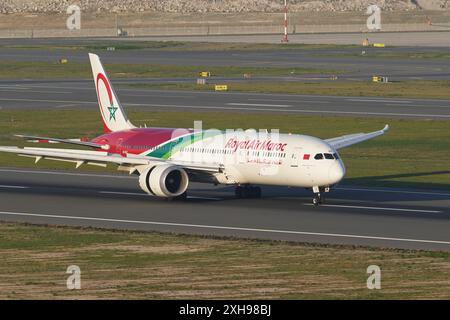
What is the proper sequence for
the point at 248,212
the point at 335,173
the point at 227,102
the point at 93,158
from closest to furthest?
the point at 335,173, the point at 248,212, the point at 93,158, the point at 227,102

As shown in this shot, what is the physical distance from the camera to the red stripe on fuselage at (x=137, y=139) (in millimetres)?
68812

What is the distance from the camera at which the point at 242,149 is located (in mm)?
65062

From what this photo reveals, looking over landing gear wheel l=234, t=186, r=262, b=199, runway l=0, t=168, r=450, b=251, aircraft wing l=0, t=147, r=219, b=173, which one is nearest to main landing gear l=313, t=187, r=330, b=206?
runway l=0, t=168, r=450, b=251

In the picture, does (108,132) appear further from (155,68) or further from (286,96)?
(155,68)

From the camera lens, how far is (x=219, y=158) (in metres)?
65.8

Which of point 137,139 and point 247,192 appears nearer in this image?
point 247,192

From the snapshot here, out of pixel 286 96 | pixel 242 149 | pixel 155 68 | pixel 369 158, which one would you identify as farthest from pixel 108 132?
pixel 155 68

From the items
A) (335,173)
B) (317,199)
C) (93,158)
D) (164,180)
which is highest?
(93,158)

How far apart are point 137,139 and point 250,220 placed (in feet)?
39.3

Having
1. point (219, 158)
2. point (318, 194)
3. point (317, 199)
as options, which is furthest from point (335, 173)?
point (219, 158)

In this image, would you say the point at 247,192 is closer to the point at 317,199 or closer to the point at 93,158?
the point at 317,199

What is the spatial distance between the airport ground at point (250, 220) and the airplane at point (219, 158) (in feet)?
4.24

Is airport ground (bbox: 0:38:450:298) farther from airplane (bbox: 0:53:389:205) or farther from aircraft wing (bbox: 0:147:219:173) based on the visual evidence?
aircraft wing (bbox: 0:147:219:173)
